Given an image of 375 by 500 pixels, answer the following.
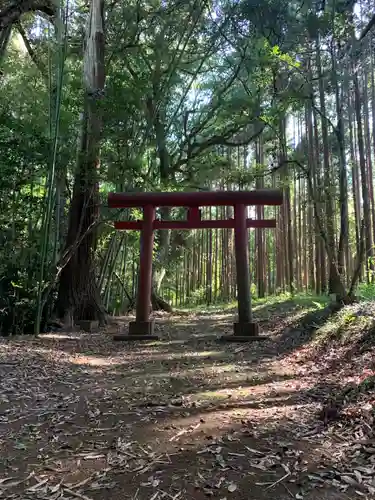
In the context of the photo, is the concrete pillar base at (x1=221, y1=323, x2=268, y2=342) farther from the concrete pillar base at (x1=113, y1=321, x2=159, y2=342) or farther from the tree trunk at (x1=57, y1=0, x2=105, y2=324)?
the tree trunk at (x1=57, y1=0, x2=105, y2=324)

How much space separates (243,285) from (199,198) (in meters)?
→ 1.42

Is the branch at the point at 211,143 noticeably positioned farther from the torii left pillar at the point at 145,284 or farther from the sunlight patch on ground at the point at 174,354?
the sunlight patch on ground at the point at 174,354

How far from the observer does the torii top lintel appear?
20.2 feet

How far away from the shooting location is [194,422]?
2.51 meters

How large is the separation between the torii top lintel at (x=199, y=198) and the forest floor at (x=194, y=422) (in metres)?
2.10

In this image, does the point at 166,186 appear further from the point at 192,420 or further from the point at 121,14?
the point at 192,420

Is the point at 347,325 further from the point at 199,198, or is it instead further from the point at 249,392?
Answer: the point at 199,198

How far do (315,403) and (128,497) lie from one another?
4.96 ft

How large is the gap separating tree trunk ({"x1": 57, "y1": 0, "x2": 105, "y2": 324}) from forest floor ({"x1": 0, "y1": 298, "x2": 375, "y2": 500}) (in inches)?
89.3

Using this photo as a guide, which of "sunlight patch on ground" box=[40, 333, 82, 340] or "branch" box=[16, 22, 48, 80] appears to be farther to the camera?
"branch" box=[16, 22, 48, 80]

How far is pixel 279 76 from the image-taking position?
7879 mm

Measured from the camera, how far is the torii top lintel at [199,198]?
616 centimetres

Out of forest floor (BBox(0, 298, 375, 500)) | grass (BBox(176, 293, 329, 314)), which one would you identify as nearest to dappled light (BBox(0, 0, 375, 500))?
forest floor (BBox(0, 298, 375, 500))

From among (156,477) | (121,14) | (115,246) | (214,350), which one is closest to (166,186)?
(115,246)
